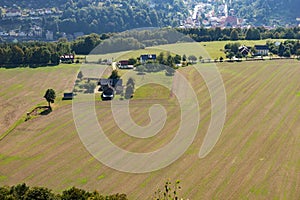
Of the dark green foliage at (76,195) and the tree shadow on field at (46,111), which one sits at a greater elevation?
the dark green foliage at (76,195)

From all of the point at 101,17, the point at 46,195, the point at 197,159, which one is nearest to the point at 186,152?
the point at 197,159

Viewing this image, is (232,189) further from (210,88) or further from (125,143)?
(210,88)

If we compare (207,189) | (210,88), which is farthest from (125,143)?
(210,88)

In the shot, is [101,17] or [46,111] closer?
[46,111]

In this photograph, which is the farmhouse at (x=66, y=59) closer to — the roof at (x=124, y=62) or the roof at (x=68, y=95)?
the roof at (x=124, y=62)

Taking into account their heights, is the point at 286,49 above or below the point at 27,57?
below

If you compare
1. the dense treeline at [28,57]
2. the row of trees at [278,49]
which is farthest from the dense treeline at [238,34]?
the dense treeline at [28,57]

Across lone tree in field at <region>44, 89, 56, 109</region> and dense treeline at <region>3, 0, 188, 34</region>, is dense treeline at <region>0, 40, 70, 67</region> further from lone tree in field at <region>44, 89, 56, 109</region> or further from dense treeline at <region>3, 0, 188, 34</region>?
dense treeline at <region>3, 0, 188, 34</region>

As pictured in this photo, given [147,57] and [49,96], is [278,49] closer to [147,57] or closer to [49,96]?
[147,57]

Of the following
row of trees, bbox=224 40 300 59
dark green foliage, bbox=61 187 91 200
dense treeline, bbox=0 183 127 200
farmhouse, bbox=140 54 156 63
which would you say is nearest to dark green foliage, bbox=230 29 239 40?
row of trees, bbox=224 40 300 59
